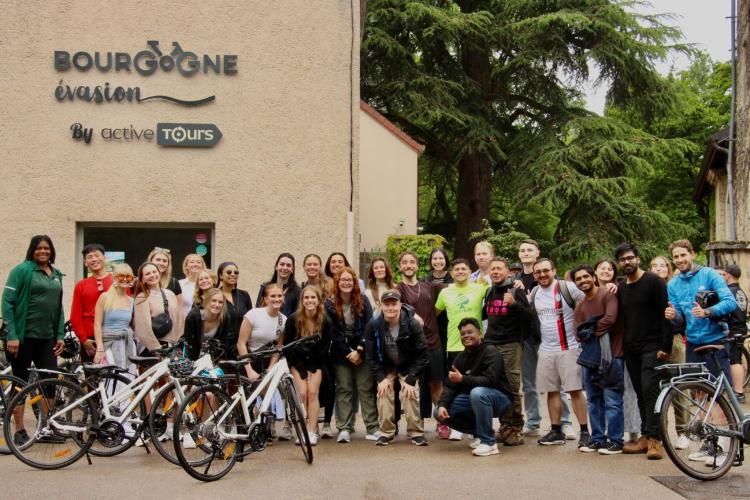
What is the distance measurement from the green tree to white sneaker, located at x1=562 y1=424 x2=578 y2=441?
15.3m

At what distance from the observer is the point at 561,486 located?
701 cm

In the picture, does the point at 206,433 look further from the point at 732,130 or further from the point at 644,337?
the point at 732,130

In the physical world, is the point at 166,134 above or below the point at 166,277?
above

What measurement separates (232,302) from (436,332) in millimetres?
2097

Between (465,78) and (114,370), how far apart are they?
63.3ft

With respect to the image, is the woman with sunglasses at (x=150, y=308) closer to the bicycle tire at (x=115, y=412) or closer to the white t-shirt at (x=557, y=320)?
the bicycle tire at (x=115, y=412)

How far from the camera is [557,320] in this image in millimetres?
8891

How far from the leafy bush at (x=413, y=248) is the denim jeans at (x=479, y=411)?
804 centimetres

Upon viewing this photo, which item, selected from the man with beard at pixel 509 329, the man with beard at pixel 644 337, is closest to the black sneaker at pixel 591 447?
the man with beard at pixel 644 337

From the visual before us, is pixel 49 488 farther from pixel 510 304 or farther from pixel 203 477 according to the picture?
pixel 510 304

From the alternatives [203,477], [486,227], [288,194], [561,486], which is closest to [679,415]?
[561,486]

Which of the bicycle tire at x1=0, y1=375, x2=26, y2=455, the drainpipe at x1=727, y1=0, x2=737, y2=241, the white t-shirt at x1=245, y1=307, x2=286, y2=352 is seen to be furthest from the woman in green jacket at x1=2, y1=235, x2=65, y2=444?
the drainpipe at x1=727, y1=0, x2=737, y2=241

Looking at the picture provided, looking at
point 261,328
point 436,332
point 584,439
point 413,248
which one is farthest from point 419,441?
point 413,248

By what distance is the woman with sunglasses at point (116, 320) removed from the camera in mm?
8859
